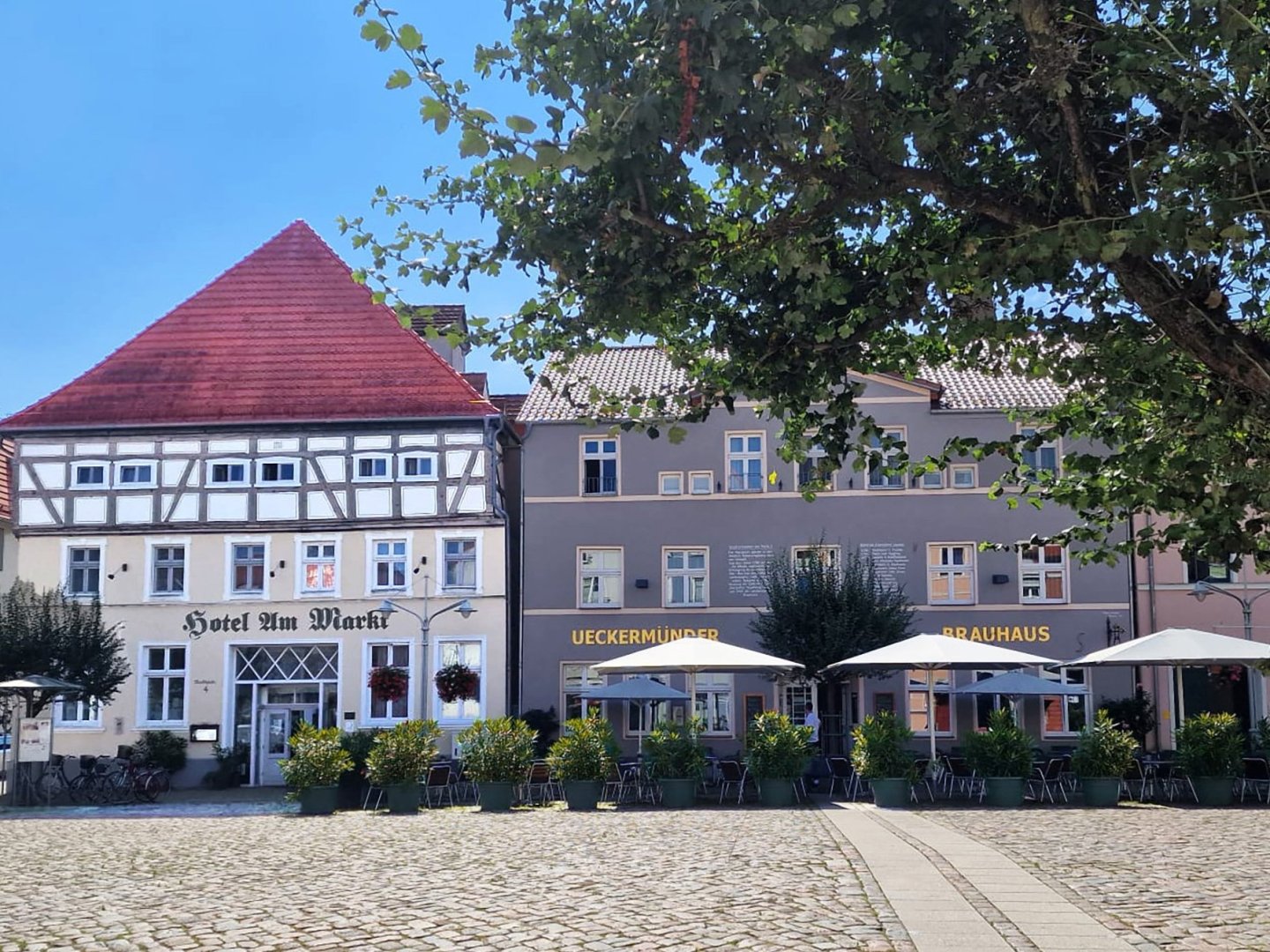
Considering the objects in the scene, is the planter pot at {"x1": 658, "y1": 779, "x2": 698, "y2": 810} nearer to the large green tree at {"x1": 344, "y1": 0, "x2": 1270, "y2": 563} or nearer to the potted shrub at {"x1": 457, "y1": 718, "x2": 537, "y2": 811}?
the potted shrub at {"x1": 457, "y1": 718, "x2": 537, "y2": 811}

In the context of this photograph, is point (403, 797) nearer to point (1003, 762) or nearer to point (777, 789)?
point (777, 789)

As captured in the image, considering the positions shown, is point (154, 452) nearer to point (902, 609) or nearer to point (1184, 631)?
point (902, 609)

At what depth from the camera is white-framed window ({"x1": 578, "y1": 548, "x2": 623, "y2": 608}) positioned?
31.9 m

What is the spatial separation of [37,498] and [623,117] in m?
30.2

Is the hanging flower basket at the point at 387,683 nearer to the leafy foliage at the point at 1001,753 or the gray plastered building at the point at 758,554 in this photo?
the gray plastered building at the point at 758,554

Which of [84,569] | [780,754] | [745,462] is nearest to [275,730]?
[84,569]

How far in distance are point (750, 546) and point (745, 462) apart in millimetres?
1933

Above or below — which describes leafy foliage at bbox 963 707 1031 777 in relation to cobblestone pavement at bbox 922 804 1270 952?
above

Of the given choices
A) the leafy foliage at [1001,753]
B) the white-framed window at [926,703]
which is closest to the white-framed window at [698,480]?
the white-framed window at [926,703]

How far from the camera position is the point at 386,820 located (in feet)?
61.6

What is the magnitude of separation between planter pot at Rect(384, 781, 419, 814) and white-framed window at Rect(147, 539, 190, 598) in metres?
13.1

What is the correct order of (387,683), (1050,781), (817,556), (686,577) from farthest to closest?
1. (686,577)
2. (817,556)
3. (387,683)
4. (1050,781)

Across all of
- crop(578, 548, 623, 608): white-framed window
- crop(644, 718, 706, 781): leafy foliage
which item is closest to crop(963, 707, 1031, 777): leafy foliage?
crop(644, 718, 706, 781): leafy foliage

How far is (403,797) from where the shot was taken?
20.6m
